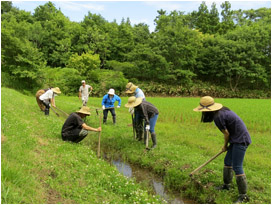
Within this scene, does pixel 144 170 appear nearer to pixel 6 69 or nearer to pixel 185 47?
pixel 6 69

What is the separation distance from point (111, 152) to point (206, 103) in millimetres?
4477

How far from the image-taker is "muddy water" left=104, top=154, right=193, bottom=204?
17.5ft

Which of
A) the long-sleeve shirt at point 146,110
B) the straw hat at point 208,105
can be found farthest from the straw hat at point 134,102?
the straw hat at point 208,105

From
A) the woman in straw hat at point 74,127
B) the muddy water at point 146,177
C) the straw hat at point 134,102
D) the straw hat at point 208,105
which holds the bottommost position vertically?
the muddy water at point 146,177

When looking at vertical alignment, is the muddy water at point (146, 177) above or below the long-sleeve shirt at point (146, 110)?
below

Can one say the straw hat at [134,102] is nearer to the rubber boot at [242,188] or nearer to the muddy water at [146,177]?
the muddy water at [146,177]

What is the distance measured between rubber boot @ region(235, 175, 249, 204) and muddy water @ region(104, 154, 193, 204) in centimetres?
113

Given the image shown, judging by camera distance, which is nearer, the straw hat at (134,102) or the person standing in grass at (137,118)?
the straw hat at (134,102)

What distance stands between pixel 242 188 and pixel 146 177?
8.57 feet

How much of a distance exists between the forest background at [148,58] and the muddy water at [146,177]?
815 inches

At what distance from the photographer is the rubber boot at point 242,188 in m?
4.66

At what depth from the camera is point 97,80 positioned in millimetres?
31438

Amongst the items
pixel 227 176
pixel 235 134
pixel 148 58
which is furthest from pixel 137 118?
pixel 148 58

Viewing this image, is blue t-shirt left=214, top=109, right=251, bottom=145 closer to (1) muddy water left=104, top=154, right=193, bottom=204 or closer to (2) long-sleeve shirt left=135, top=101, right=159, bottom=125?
(1) muddy water left=104, top=154, right=193, bottom=204
